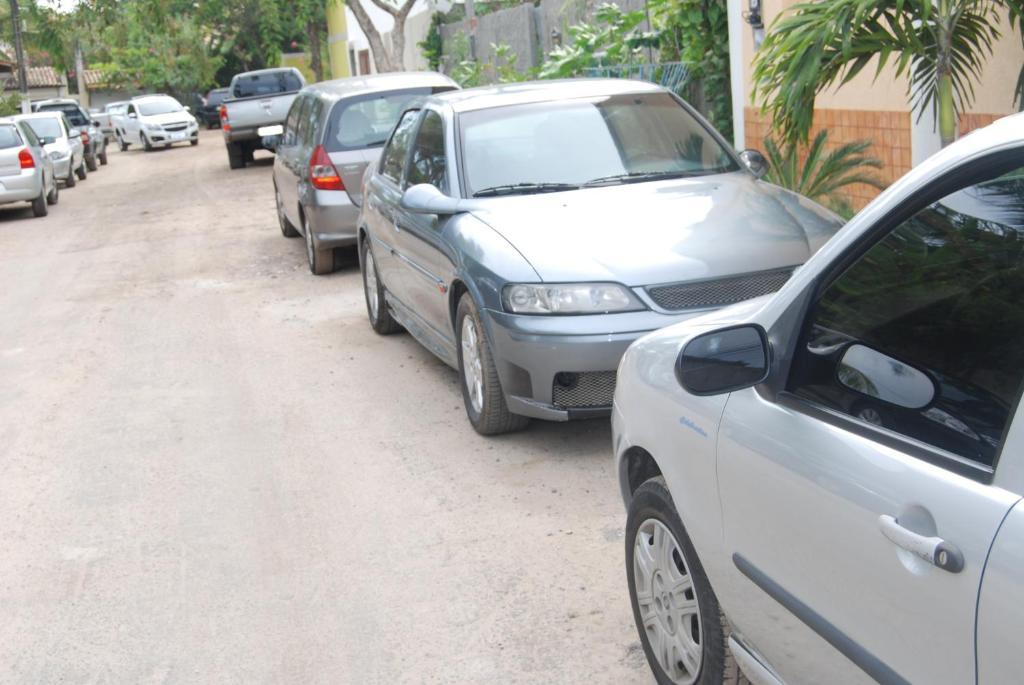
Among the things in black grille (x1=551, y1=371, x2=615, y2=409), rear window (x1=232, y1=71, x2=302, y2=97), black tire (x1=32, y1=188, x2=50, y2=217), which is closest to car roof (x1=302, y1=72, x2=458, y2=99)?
black grille (x1=551, y1=371, x2=615, y2=409)

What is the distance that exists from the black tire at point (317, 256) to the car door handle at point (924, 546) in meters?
10.5

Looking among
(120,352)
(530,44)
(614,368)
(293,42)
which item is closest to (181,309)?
(120,352)

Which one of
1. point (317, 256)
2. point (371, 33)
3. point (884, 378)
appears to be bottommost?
point (317, 256)

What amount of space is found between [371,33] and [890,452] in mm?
25132

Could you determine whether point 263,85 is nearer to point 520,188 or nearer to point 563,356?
point 520,188

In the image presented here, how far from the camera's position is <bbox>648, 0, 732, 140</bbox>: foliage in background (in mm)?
13867

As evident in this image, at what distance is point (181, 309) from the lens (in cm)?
1202

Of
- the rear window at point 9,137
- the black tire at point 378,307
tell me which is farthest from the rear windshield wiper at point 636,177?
the rear window at point 9,137

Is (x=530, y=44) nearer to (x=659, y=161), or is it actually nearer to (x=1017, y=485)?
(x=659, y=161)

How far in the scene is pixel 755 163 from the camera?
7.54 metres

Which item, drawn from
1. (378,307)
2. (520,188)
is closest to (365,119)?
(378,307)

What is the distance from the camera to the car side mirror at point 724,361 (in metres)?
2.90

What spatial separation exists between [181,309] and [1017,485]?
1058 centimetres

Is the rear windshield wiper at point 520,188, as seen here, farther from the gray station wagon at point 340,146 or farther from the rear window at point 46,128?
the rear window at point 46,128
